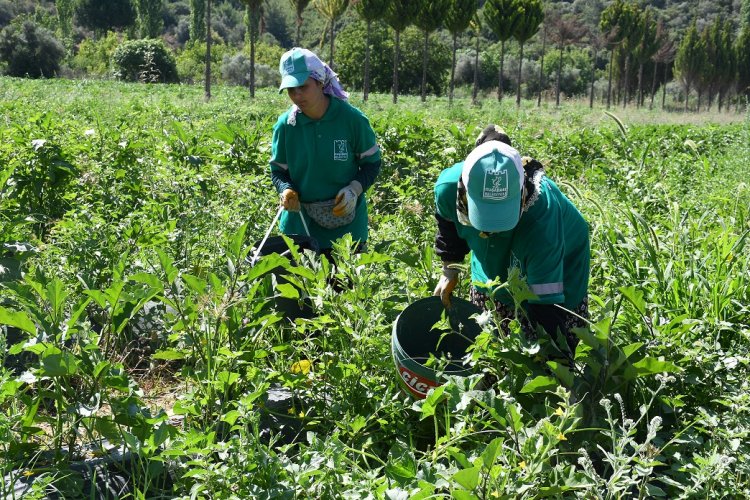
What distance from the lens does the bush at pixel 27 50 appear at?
41.0 metres

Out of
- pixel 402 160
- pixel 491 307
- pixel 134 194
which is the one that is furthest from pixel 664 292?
pixel 402 160

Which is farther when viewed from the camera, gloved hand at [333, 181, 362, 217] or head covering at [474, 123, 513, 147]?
gloved hand at [333, 181, 362, 217]

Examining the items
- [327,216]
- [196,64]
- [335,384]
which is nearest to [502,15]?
[196,64]

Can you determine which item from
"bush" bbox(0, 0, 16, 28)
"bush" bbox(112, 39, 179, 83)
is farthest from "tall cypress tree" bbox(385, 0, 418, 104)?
"bush" bbox(0, 0, 16, 28)

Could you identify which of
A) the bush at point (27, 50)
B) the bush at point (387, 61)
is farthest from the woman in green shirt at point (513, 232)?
the bush at point (387, 61)

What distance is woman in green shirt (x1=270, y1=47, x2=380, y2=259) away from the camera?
333cm

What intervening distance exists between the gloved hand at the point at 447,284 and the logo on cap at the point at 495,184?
24.9 inches

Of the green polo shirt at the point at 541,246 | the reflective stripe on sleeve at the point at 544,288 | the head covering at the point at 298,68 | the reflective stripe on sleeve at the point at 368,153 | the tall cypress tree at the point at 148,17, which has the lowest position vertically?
the reflective stripe on sleeve at the point at 544,288

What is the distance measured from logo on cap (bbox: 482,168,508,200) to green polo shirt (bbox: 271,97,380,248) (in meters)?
1.37

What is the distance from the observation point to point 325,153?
3391 mm

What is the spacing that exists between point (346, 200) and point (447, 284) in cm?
82

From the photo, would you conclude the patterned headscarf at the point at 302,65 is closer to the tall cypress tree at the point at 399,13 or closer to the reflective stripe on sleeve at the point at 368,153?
the reflective stripe on sleeve at the point at 368,153

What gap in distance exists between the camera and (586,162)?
28.1ft

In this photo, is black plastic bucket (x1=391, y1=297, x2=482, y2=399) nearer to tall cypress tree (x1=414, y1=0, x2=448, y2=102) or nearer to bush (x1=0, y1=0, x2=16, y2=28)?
tall cypress tree (x1=414, y1=0, x2=448, y2=102)
